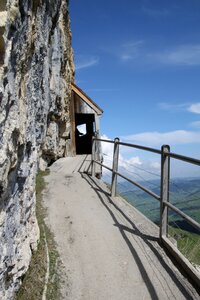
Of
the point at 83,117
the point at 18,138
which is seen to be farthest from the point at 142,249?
the point at 83,117

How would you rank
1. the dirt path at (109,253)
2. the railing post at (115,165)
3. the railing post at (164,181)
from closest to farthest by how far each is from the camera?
1. the dirt path at (109,253)
2. the railing post at (164,181)
3. the railing post at (115,165)

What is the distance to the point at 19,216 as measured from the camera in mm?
5148

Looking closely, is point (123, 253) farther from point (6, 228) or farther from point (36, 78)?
point (36, 78)

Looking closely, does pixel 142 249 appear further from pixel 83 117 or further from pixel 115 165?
pixel 83 117

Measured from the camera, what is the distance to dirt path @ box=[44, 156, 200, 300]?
5446mm

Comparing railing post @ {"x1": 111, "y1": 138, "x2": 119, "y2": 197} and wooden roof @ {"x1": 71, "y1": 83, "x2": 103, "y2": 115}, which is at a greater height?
wooden roof @ {"x1": 71, "y1": 83, "x2": 103, "y2": 115}

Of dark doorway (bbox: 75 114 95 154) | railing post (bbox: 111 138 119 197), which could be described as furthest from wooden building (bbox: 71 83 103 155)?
railing post (bbox: 111 138 119 197)

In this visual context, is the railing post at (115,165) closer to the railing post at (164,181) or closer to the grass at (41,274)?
the grass at (41,274)

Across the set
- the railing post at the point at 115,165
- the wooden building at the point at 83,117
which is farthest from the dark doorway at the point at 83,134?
the railing post at the point at 115,165

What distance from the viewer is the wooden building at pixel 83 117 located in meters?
22.5

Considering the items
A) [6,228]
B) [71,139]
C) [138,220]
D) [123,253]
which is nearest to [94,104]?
[71,139]

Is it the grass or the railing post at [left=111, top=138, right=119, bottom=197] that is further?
the railing post at [left=111, top=138, right=119, bottom=197]

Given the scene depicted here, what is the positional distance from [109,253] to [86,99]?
1663 centimetres

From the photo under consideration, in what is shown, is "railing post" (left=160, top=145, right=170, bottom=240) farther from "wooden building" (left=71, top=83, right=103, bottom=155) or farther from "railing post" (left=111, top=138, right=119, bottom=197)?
"wooden building" (left=71, top=83, right=103, bottom=155)
